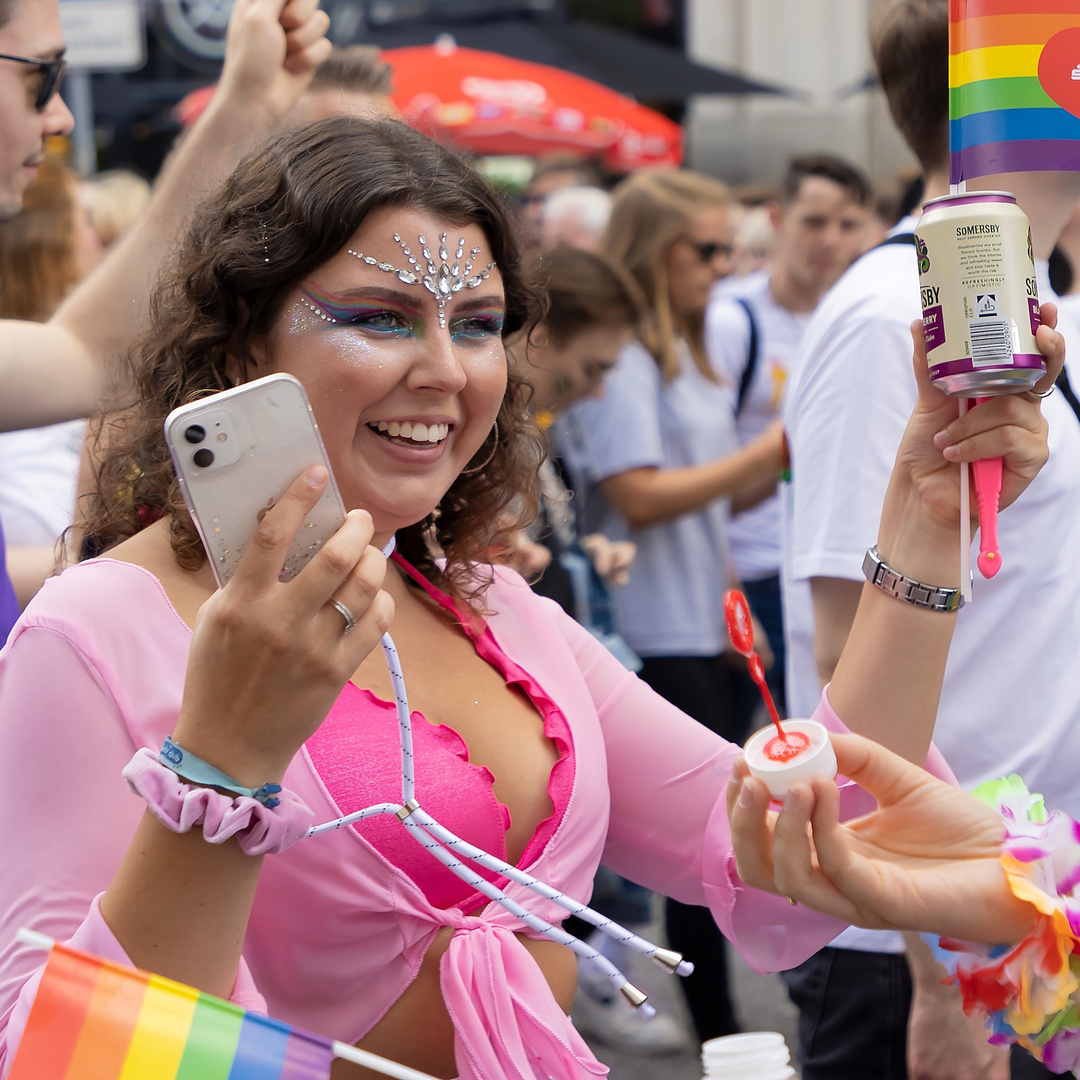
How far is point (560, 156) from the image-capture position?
9.89 meters

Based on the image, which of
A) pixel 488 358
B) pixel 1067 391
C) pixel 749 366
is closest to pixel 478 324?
pixel 488 358

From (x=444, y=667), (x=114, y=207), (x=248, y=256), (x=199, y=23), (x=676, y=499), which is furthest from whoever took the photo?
(x=199, y=23)

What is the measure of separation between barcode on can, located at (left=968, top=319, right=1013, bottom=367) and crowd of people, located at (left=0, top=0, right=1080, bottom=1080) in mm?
87

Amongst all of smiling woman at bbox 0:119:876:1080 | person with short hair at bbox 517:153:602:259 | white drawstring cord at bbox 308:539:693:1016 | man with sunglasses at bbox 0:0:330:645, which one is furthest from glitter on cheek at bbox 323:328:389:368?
person with short hair at bbox 517:153:602:259

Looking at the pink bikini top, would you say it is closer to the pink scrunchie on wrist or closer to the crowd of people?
the crowd of people

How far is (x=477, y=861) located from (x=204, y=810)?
47cm

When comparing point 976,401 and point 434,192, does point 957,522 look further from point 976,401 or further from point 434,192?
point 434,192

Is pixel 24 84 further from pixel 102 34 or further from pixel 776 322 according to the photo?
pixel 102 34

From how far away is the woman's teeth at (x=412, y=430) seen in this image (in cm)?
163

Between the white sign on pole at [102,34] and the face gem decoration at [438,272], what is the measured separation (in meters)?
5.20

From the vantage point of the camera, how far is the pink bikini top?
156cm

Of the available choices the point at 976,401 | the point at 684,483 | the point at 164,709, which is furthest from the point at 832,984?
the point at 684,483

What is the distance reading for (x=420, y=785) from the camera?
162 centimetres

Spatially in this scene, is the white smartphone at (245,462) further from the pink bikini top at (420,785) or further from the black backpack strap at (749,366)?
the black backpack strap at (749,366)
